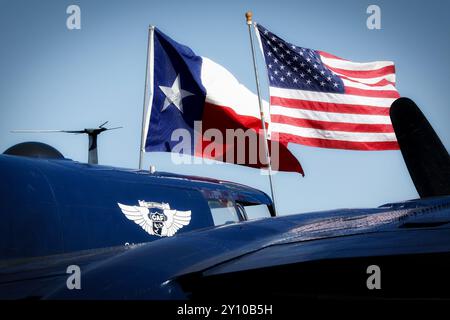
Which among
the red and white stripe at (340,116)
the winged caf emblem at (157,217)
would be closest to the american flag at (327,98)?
the red and white stripe at (340,116)

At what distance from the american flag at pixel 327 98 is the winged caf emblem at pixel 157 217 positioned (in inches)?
165

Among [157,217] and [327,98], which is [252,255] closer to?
[157,217]

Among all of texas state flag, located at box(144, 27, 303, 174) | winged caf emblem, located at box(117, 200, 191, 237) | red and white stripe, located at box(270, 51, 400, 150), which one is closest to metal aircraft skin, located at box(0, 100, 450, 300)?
winged caf emblem, located at box(117, 200, 191, 237)

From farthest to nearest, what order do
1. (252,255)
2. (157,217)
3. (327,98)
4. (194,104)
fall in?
(327,98) < (194,104) < (157,217) < (252,255)

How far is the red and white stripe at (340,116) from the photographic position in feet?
34.8

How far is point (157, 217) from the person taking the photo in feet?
20.7

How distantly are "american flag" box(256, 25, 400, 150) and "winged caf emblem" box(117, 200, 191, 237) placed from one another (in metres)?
4.18

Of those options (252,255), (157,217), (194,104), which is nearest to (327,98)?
(194,104)

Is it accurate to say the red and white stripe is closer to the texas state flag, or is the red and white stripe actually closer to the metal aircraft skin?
the texas state flag

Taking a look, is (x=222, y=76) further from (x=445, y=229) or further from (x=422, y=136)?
(x=445, y=229)

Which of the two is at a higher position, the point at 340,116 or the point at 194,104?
the point at 194,104

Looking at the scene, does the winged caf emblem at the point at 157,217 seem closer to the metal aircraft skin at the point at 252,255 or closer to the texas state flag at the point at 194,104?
the metal aircraft skin at the point at 252,255

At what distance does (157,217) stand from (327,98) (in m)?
5.34
